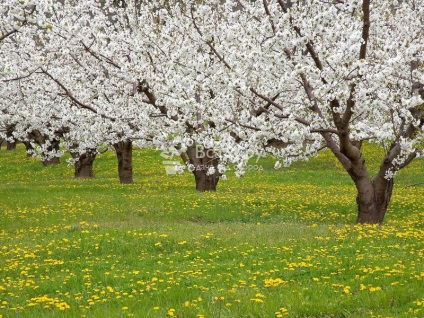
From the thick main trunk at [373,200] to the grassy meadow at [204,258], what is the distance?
0.74 m

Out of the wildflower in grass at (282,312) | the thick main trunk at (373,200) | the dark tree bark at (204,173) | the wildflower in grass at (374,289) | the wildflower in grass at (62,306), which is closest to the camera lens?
the wildflower in grass at (282,312)

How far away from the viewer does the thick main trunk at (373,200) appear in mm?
13695

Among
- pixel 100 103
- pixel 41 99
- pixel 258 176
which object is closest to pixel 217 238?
pixel 100 103

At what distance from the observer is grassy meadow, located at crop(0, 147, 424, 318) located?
294 inches

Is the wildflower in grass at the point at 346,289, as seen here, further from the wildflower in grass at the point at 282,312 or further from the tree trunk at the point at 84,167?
the tree trunk at the point at 84,167

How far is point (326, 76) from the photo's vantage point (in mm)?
10688

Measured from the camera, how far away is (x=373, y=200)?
13.9 meters

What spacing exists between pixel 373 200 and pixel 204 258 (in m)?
5.31

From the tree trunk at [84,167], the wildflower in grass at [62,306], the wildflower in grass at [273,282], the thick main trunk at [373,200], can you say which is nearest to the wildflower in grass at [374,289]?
the wildflower in grass at [273,282]

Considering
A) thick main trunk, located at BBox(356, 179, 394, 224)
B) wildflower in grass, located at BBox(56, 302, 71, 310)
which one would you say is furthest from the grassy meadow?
thick main trunk, located at BBox(356, 179, 394, 224)

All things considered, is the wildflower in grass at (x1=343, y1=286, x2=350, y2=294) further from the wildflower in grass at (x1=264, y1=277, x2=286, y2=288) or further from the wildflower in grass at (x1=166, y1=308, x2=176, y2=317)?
the wildflower in grass at (x1=166, y1=308, x2=176, y2=317)

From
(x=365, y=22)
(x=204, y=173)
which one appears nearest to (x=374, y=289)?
(x=365, y=22)

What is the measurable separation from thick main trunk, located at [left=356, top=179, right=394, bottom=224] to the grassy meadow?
0.74 metres

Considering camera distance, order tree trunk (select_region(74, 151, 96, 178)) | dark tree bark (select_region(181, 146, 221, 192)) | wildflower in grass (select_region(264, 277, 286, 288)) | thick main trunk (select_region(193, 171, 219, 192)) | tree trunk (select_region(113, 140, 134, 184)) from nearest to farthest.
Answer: wildflower in grass (select_region(264, 277, 286, 288)) → dark tree bark (select_region(181, 146, 221, 192)) → thick main trunk (select_region(193, 171, 219, 192)) → tree trunk (select_region(113, 140, 134, 184)) → tree trunk (select_region(74, 151, 96, 178))
